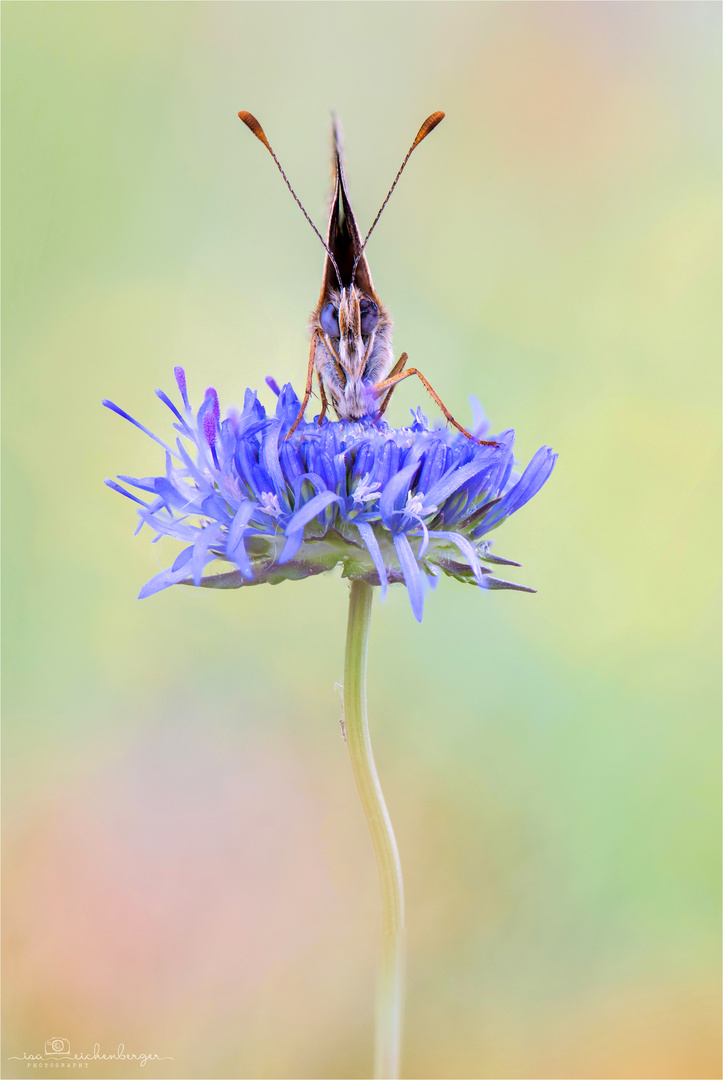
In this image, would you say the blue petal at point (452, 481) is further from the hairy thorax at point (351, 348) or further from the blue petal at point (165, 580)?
the blue petal at point (165, 580)

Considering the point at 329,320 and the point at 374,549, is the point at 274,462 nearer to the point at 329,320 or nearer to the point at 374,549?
the point at 374,549

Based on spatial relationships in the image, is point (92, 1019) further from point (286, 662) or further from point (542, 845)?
point (542, 845)

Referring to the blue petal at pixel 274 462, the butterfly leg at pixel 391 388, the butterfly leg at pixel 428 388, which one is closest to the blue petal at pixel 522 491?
the butterfly leg at pixel 428 388

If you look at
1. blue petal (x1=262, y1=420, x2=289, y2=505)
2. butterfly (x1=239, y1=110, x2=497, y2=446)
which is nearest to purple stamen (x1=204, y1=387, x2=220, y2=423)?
blue petal (x1=262, y1=420, x2=289, y2=505)

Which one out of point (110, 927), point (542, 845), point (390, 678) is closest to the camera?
point (110, 927)

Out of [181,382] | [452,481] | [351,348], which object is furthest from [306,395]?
[452,481]

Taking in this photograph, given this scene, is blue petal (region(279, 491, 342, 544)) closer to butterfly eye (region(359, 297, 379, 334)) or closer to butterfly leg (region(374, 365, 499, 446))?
butterfly leg (region(374, 365, 499, 446))

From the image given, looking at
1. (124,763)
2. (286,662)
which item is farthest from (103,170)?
(124,763)
